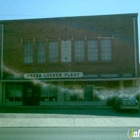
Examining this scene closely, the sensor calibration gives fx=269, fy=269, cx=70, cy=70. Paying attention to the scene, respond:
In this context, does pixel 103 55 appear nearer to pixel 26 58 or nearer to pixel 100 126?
pixel 26 58

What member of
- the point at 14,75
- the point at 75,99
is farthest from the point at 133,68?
the point at 14,75

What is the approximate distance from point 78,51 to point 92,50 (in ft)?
4.62

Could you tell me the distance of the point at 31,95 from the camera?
2730 centimetres

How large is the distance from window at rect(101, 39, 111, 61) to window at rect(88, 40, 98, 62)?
25.0 inches

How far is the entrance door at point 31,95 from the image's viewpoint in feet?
89.1

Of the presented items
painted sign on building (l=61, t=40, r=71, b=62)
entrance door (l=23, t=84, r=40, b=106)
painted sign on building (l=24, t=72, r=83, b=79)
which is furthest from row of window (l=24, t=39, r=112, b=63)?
entrance door (l=23, t=84, r=40, b=106)

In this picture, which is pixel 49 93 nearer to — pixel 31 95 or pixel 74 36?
pixel 31 95

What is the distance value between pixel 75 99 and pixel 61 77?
103 inches

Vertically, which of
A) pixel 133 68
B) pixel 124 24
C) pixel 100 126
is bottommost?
pixel 100 126

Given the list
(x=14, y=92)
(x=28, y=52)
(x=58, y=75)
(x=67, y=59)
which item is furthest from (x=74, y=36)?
(x=14, y=92)

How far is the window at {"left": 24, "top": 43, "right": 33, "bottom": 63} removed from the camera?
1094 inches

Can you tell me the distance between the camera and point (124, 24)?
1043 inches

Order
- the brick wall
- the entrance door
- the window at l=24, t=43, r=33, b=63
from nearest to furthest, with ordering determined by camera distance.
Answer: the brick wall → the entrance door → the window at l=24, t=43, r=33, b=63

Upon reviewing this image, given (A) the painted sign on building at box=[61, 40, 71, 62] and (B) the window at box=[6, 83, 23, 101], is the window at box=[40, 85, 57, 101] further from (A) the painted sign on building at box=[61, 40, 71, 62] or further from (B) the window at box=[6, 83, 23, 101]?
(A) the painted sign on building at box=[61, 40, 71, 62]
